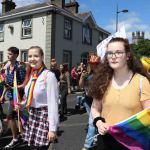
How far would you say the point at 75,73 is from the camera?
21875 mm

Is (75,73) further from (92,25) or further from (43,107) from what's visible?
(43,107)

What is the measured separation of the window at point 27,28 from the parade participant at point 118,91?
2414cm

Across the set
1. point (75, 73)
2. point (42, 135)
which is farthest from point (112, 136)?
point (75, 73)

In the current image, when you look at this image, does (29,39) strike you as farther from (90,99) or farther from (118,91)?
(118,91)

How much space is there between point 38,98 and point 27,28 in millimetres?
23716

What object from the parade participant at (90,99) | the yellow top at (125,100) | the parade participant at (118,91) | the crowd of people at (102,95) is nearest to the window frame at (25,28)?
the parade participant at (90,99)

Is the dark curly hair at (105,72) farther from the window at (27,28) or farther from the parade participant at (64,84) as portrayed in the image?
the window at (27,28)

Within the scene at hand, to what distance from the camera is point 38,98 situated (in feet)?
12.7

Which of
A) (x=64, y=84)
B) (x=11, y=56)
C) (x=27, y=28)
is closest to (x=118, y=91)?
(x=11, y=56)

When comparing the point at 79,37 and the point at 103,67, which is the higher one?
the point at 79,37

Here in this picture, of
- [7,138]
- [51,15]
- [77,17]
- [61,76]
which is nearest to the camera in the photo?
[7,138]

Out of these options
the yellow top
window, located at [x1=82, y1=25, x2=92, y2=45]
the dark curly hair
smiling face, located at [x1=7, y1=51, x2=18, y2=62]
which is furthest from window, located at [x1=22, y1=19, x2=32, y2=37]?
the yellow top

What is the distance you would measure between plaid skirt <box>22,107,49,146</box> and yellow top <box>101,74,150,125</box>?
1018 millimetres

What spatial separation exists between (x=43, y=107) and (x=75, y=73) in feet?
59.0
